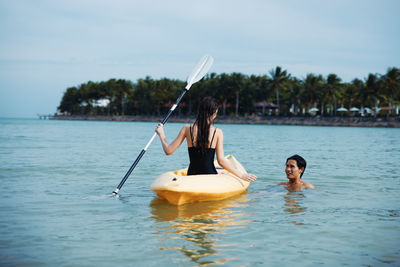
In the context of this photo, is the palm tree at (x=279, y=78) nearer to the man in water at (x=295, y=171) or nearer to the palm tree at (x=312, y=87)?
the palm tree at (x=312, y=87)

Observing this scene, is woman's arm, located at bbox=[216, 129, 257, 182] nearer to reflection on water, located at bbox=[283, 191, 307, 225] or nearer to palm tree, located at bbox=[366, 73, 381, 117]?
reflection on water, located at bbox=[283, 191, 307, 225]

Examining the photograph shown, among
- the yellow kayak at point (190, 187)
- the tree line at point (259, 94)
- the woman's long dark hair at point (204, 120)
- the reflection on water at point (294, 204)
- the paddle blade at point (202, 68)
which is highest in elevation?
the tree line at point (259, 94)

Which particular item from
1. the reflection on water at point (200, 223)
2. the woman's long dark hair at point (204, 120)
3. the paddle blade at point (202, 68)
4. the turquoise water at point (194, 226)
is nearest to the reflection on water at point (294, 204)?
the turquoise water at point (194, 226)

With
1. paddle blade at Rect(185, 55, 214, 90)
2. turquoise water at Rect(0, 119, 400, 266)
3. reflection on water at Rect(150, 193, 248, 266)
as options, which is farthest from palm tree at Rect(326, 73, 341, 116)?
reflection on water at Rect(150, 193, 248, 266)

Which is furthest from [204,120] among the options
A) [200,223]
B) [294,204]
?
[294,204]

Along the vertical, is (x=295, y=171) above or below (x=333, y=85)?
below

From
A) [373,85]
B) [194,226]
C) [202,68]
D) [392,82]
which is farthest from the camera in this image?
[373,85]

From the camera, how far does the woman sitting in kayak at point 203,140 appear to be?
6098 millimetres

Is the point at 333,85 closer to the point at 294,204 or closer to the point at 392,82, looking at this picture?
the point at 392,82

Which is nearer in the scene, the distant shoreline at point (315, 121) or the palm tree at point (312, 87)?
the distant shoreline at point (315, 121)

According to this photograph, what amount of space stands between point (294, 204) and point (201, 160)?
1654mm

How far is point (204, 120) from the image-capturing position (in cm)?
611

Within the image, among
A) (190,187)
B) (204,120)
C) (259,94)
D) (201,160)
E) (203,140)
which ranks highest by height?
(259,94)

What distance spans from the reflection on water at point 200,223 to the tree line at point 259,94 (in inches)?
2575
